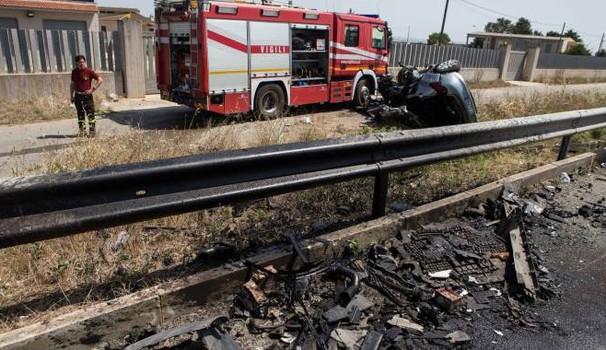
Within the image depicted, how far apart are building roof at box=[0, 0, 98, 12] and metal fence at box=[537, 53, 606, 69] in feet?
100

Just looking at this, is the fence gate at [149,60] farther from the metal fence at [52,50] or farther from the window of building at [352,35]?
the window of building at [352,35]

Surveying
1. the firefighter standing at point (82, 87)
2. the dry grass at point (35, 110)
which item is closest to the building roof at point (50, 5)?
the dry grass at point (35, 110)

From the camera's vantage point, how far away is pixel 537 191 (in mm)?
5363

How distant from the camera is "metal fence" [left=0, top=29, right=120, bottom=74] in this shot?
13.1 metres

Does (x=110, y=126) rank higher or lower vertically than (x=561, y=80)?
lower

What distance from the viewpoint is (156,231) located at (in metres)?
3.66

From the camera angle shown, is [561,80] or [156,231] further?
[561,80]

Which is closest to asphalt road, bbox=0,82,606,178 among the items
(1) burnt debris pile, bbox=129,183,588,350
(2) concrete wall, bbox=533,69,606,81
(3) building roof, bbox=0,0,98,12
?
(1) burnt debris pile, bbox=129,183,588,350

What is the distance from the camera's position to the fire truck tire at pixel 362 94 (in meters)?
15.3

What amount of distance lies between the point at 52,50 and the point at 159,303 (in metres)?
14.0

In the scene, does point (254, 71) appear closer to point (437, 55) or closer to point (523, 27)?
point (437, 55)

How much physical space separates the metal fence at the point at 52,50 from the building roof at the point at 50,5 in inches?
404

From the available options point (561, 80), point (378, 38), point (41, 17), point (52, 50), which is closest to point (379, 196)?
point (378, 38)

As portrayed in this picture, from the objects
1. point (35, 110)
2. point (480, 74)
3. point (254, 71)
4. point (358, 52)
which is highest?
point (358, 52)
